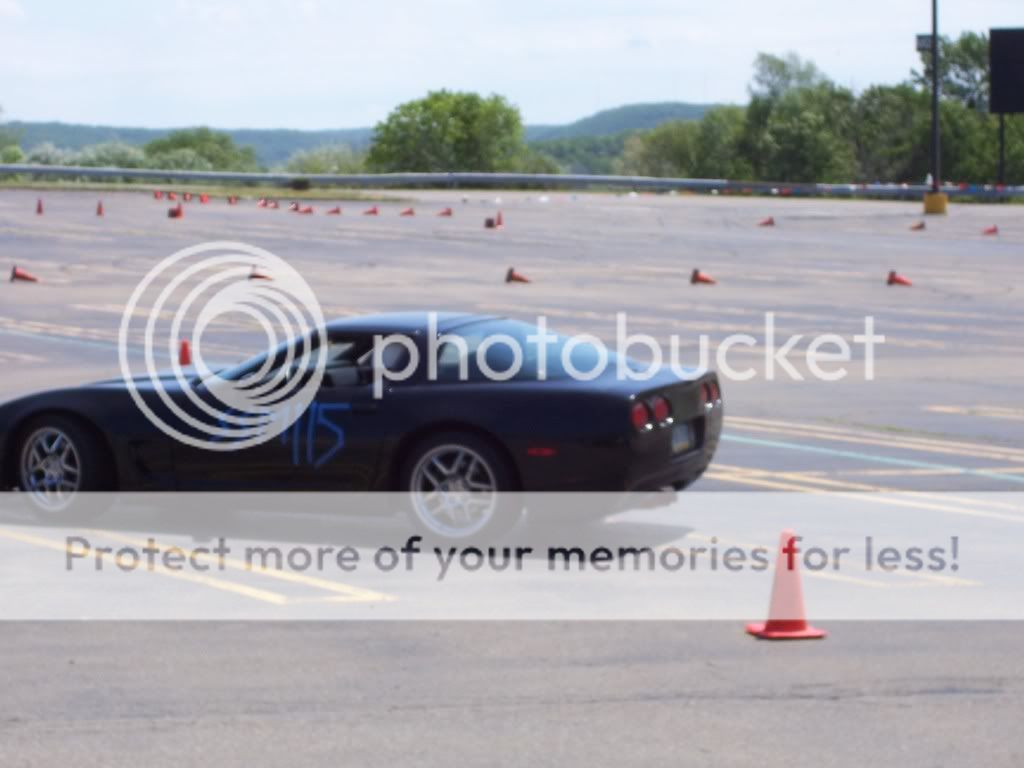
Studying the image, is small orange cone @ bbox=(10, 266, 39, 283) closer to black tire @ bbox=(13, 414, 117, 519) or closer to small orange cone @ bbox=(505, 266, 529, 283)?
small orange cone @ bbox=(505, 266, 529, 283)

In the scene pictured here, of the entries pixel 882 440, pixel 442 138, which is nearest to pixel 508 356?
pixel 882 440

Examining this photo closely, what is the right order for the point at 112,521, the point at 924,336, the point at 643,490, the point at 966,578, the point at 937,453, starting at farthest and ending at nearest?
Result: the point at 924,336 → the point at 937,453 → the point at 112,521 → the point at 643,490 → the point at 966,578

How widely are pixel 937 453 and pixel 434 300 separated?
18007mm

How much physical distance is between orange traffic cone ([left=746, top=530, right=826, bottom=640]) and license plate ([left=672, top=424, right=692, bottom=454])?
7.94ft

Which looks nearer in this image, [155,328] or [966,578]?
[966,578]

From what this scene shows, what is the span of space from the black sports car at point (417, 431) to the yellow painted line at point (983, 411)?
6.75m

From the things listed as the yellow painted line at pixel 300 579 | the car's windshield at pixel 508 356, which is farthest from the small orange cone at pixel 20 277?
the car's windshield at pixel 508 356

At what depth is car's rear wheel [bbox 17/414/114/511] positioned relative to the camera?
38.2 ft

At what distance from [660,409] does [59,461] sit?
389 cm

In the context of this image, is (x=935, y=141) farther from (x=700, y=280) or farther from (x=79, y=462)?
(x=79, y=462)
